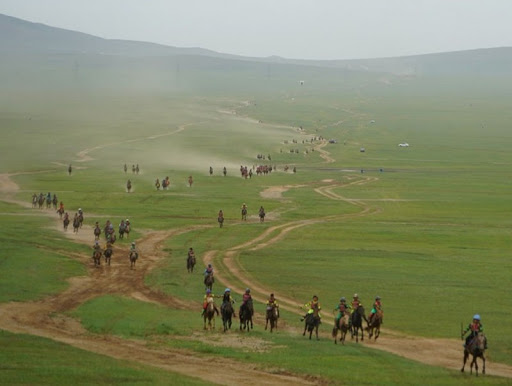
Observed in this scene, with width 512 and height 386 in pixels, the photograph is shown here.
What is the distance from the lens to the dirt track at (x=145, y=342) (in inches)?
1141

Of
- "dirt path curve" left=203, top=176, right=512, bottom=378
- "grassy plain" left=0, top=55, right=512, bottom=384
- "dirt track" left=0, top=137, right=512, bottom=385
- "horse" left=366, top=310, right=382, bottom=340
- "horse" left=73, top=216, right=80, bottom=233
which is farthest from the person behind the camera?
"horse" left=73, top=216, right=80, bottom=233

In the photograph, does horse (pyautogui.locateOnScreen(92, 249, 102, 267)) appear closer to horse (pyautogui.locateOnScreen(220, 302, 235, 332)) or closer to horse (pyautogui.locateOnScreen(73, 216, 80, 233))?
horse (pyautogui.locateOnScreen(73, 216, 80, 233))

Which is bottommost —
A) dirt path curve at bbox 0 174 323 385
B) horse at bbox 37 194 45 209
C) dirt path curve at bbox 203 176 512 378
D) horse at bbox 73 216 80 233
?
dirt path curve at bbox 0 174 323 385

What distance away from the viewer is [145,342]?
33.8 m

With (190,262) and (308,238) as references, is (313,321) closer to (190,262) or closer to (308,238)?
(190,262)

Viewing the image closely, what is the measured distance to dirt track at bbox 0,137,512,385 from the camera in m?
29.0

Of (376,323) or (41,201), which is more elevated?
(41,201)

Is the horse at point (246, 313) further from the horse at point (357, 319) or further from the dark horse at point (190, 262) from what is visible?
the dark horse at point (190, 262)

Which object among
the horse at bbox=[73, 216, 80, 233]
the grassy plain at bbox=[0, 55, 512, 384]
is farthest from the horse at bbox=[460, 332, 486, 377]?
the horse at bbox=[73, 216, 80, 233]

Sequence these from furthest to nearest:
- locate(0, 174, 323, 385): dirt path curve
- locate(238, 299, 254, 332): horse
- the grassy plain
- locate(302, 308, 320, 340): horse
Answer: locate(238, 299, 254, 332): horse, the grassy plain, locate(302, 308, 320, 340): horse, locate(0, 174, 323, 385): dirt path curve

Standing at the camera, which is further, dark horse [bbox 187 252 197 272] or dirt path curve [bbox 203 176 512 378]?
dark horse [bbox 187 252 197 272]

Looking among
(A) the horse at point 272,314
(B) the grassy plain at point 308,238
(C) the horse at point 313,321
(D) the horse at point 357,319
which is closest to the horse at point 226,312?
(B) the grassy plain at point 308,238

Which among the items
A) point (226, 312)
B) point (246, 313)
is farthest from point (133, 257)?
point (246, 313)

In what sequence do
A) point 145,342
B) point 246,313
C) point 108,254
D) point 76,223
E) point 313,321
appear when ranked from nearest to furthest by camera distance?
point 145,342
point 313,321
point 246,313
point 108,254
point 76,223
